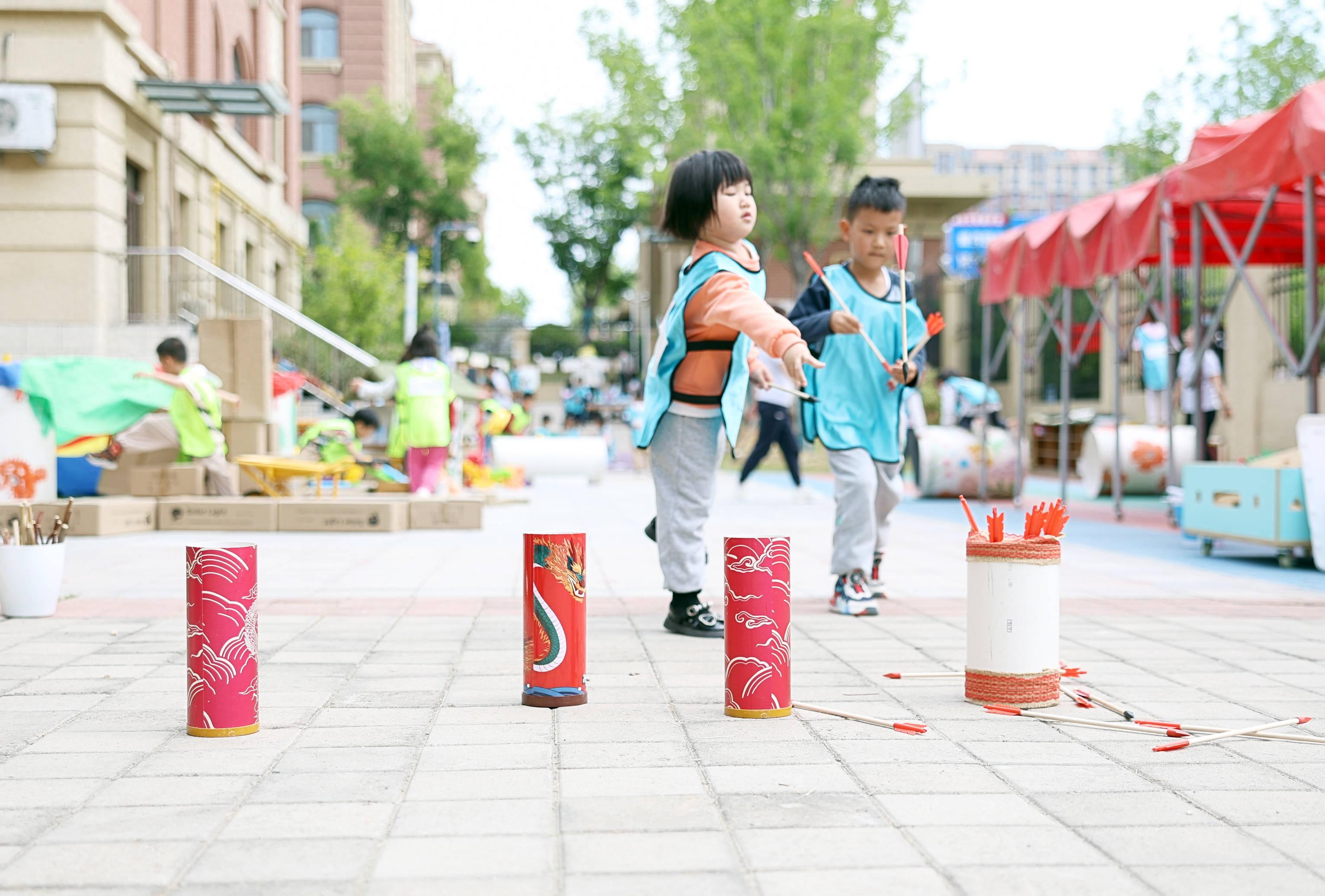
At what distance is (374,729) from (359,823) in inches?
36.3

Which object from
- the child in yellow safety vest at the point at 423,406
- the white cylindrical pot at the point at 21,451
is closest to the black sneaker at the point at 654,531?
the white cylindrical pot at the point at 21,451

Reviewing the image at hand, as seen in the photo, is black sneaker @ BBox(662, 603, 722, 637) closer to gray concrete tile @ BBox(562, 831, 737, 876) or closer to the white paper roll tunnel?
the white paper roll tunnel

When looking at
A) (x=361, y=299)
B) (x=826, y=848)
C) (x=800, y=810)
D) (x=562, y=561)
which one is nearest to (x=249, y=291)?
(x=361, y=299)

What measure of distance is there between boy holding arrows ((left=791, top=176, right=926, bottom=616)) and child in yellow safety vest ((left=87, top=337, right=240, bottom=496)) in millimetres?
6234

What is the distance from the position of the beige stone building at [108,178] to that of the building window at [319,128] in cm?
2874

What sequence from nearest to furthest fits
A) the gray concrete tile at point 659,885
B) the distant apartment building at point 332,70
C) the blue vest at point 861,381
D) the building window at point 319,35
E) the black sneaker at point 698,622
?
the gray concrete tile at point 659,885 → the black sneaker at point 698,622 → the blue vest at point 861,381 → the distant apartment building at point 332,70 → the building window at point 319,35

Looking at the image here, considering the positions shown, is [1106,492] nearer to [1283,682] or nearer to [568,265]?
[1283,682]

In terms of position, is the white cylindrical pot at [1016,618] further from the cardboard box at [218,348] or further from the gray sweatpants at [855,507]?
the cardboard box at [218,348]

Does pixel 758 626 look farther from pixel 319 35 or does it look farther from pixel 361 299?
pixel 319 35

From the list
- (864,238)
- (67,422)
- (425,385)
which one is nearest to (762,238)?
(425,385)

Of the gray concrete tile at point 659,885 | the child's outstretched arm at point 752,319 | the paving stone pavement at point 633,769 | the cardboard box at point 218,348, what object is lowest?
the paving stone pavement at point 633,769

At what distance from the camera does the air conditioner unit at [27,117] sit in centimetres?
1524

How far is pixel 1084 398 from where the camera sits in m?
24.6

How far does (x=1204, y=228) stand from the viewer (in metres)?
11.1
